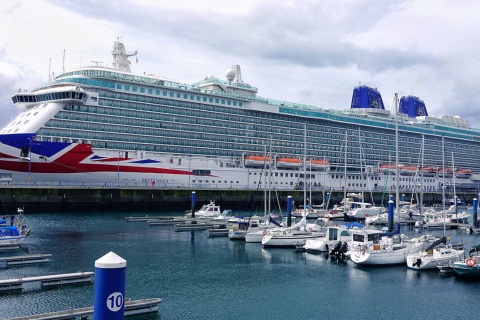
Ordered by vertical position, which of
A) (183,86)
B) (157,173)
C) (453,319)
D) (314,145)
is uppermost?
(183,86)

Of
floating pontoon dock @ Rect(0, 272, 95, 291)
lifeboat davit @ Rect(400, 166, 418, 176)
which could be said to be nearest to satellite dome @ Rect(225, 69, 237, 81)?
lifeboat davit @ Rect(400, 166, 418, 176)

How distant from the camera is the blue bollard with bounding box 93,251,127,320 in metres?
8.12

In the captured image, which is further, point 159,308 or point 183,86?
point 183,86

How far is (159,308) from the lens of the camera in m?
19.7

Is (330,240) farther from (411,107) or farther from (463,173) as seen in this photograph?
(411,107)

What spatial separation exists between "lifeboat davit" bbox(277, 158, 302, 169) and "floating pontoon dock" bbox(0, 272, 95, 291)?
5126 centimetres

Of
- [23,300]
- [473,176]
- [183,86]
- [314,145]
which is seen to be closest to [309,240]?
[23,300]

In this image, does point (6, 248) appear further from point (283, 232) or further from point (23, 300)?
point (283, 232)

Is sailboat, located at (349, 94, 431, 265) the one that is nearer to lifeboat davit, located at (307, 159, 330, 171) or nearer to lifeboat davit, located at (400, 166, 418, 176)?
lifeboat davit, located at (307, 159, 330, 171)

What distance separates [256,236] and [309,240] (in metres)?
4.83

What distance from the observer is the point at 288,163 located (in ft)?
240

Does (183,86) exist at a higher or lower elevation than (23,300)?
higher

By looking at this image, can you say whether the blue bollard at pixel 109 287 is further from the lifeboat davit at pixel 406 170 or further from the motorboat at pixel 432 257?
the lifeboat davit at pixel 406 170

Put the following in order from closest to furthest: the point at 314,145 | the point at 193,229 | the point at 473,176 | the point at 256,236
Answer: the point at 256,236, the point at 193,229, the point at 314,145, the point at 473,176
